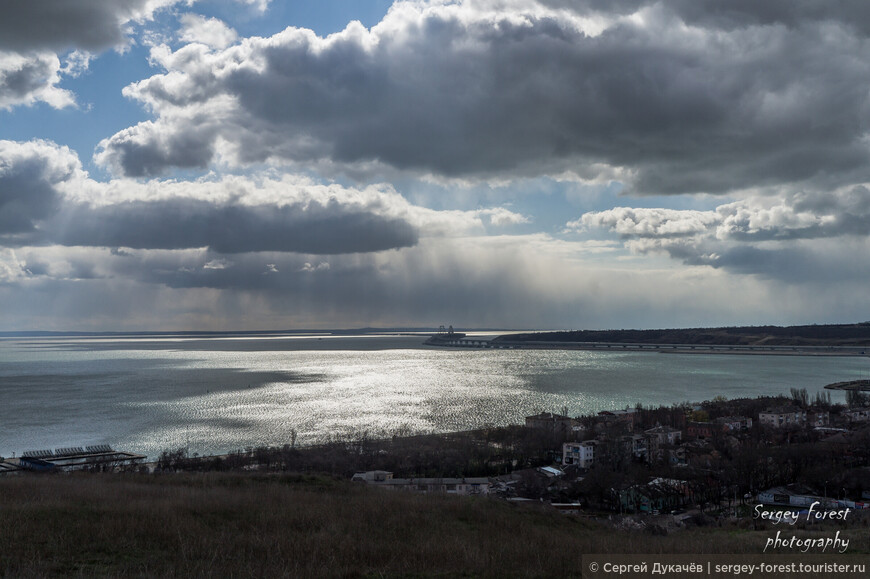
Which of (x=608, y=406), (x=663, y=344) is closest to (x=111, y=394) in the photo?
(x=608, y=406)

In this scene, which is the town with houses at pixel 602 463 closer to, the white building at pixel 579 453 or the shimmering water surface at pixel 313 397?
the white building at pixel 579 453

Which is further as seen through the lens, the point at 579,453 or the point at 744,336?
the point at 744,336

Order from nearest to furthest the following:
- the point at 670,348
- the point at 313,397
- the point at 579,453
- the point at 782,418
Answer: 1. the point at 579,453
2. the point at 782,418
3. the point at 313,397
4. the point at 670,348

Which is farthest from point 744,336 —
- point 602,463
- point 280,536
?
point 280,536

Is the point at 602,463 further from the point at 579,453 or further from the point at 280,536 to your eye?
the point at 280,536

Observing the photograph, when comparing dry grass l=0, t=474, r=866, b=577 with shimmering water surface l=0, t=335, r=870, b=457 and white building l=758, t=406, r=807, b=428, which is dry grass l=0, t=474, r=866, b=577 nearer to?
shimmering water surface l=0, t=335, r=870, b=457

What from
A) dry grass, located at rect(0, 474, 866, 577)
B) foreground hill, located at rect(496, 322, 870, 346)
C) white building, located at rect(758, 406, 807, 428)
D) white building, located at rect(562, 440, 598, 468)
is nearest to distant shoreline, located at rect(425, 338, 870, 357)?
foreground hill, located at rect(496, 322, 870, 346)
